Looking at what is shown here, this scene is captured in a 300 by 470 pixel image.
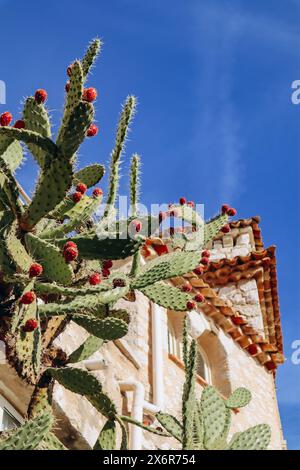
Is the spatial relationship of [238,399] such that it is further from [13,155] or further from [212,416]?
[13,155]

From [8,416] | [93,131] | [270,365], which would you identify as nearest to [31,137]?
[93,131]

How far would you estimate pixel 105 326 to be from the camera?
13.1 feet

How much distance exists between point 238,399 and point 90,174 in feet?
6.56

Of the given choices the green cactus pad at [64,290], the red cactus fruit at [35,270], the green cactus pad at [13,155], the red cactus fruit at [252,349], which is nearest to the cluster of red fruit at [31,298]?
the red cactus fruit at [35,270]

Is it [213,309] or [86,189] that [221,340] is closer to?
[213,309]

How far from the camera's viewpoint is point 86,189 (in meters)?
4.27

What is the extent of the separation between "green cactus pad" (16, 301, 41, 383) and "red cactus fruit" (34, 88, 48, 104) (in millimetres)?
1184

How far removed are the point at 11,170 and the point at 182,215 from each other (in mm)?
1550

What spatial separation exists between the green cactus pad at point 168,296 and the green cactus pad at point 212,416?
60 centimetres

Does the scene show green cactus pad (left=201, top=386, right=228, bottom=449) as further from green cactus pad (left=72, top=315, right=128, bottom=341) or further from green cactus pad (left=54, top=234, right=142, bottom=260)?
green cactus pad (left=54, top=234, right=142, bottom=260)

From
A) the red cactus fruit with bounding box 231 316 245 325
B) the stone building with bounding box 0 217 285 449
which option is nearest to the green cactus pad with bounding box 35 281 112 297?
the stone building with bounding box 0 217 285 449

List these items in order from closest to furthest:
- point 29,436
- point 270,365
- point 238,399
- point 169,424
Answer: point 29,436
point 169,424
point 238,399
point 270,365

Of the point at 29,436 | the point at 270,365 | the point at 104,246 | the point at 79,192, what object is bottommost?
the point at 29,436

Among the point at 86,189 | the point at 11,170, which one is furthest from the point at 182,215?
the point at 11,170
